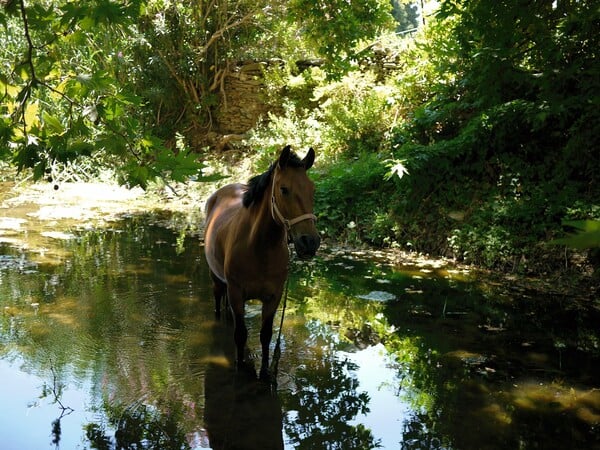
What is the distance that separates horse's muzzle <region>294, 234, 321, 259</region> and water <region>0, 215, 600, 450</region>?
118cm

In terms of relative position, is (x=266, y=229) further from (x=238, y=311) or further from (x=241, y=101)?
(x=241, y=101)

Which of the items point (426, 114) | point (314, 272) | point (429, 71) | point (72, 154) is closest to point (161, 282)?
point (314, 272)

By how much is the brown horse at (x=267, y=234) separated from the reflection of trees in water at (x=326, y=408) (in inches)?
16.8

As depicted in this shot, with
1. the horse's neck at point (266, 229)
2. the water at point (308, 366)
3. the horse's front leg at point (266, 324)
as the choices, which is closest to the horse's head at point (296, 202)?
the horse's neck at point (266, 229)

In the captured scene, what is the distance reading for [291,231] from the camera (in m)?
3.65

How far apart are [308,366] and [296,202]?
1.68 m

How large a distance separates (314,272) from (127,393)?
440 cm

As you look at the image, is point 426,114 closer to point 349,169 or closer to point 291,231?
point 349,169

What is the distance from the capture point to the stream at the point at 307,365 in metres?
3.48

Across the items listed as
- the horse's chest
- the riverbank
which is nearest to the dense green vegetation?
the riverbank

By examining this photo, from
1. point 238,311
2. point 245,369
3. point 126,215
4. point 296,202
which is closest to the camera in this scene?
point 296,202

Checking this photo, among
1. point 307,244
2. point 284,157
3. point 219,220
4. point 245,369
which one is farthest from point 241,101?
point 307,244

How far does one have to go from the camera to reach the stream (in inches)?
137

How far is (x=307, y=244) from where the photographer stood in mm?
3545
